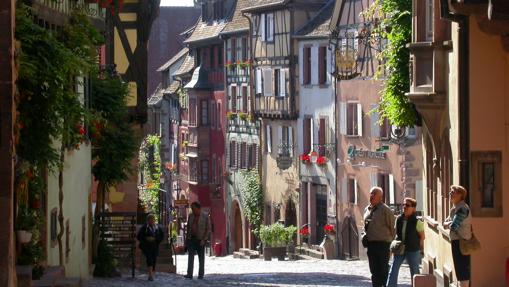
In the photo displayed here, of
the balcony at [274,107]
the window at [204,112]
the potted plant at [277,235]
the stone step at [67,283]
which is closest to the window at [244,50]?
the balcony at [274,107]

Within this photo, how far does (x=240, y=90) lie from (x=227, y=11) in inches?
244

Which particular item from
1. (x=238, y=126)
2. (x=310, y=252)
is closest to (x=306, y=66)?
(x=310, y=252)

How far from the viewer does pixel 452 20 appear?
20.2m

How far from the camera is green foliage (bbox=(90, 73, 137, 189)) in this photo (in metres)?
28.1

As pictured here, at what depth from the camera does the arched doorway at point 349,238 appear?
50.2 metres

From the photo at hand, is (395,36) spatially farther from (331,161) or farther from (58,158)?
(331,161)

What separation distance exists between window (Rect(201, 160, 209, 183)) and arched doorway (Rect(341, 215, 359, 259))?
75.7 ft

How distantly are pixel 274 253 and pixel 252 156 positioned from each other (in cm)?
1499

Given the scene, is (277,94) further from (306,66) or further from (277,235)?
(277,235)

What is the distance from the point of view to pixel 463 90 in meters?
20.2

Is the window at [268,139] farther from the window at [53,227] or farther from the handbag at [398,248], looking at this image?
the window at [53,227]

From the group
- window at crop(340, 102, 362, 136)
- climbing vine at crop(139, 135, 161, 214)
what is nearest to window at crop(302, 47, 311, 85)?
window at crop(340, 102, 362, 136)

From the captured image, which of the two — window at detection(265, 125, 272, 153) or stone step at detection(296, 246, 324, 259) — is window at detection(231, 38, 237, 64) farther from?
stone step at detection(296, 246, 324, 259)

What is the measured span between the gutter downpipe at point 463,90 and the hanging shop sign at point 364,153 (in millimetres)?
27545
